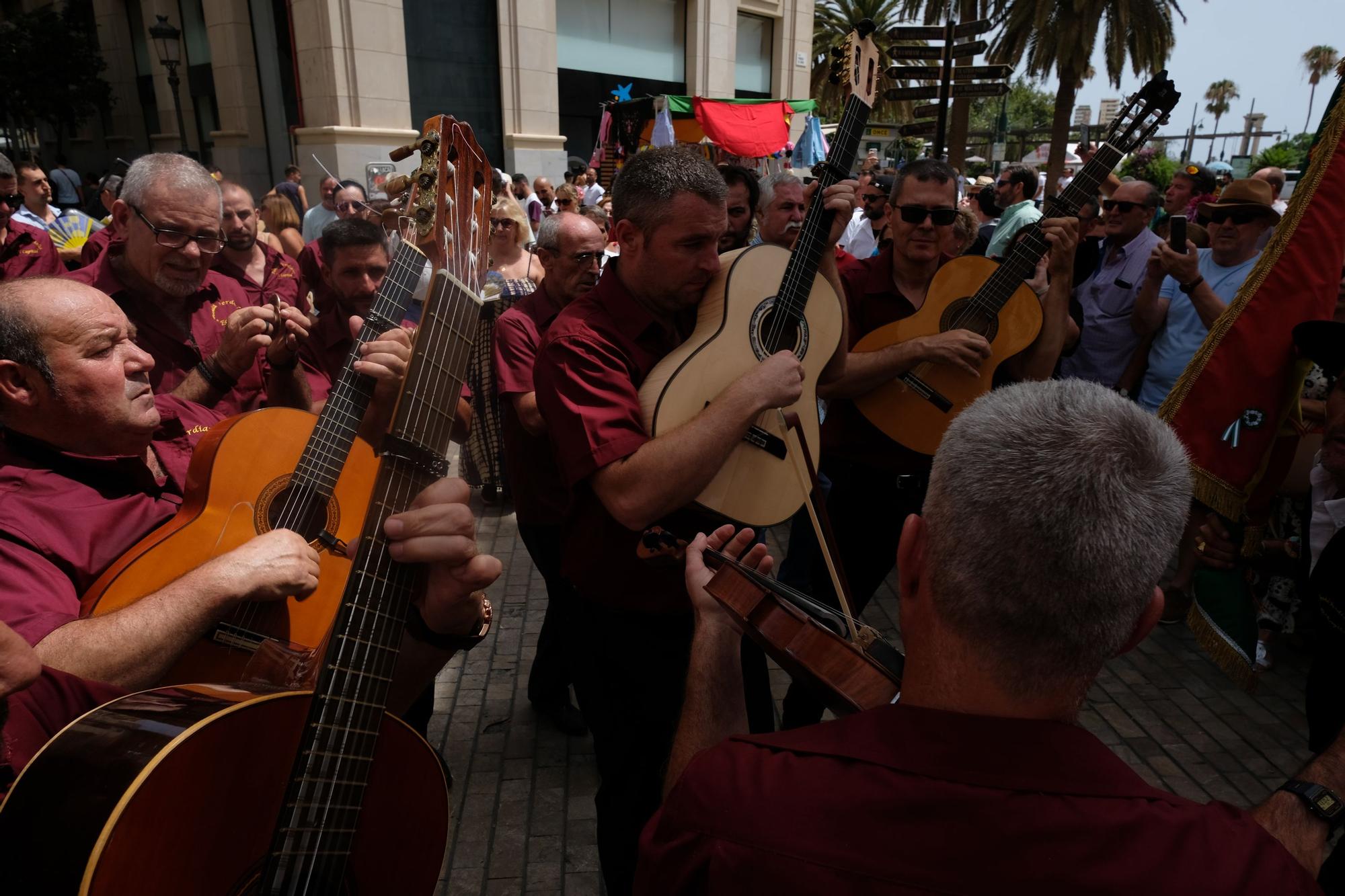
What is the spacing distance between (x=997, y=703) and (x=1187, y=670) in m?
4.09

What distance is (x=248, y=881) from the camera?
1275 millimetres

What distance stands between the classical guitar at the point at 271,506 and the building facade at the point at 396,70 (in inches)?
429

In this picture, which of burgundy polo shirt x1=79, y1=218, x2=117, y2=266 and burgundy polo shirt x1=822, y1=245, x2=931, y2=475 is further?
burgundy polo shirt x1=79, y1=218, x2=117, y2=266

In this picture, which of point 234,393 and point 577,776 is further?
point 577,776

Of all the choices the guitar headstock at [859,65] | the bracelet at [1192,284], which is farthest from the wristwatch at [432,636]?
the bracelet at [1192,284]

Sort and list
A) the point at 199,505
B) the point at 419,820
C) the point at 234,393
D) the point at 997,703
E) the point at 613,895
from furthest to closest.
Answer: the point at 234,393 → the point at 613,895 → the point at 199,505 → the point at 419,820 → the point at 997,703

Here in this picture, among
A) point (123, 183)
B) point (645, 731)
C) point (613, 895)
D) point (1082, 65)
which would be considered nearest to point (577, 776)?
point (613, 895)

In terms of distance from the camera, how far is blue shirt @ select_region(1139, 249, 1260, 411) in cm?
473

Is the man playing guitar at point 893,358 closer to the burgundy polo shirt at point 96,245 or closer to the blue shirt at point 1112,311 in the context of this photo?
the blue shirt at point 1112,311

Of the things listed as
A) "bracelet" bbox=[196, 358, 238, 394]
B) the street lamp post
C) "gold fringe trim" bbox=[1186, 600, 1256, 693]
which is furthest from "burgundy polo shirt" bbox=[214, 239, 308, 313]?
the street lamp post

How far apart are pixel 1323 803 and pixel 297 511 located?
2.44 meters

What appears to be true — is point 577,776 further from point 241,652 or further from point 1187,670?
point 1187,670

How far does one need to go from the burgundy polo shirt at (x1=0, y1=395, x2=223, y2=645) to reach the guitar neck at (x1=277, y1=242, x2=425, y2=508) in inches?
12.8

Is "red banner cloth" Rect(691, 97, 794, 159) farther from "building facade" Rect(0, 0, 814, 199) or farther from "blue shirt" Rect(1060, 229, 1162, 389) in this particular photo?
"blue shirt" Rect(1060, 229, 1162, 389)
